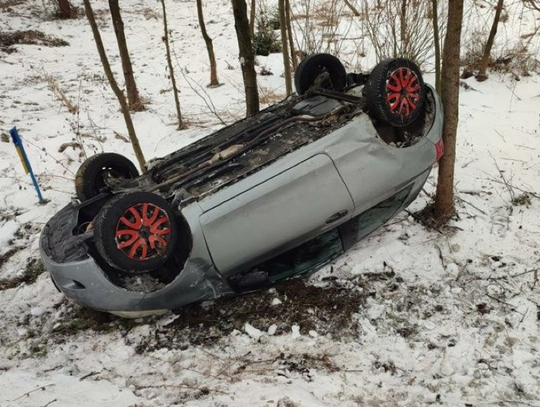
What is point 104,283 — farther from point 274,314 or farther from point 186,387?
point 274,314

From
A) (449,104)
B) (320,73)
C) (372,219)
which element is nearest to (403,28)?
(320,73)

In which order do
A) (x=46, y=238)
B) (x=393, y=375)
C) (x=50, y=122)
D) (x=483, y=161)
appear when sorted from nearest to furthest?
1. (x=393, y=375)
2. (x=46, y=238)
3. (x=483, y=161)
4. (x=50, y=122)

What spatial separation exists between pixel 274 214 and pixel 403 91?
1.48 metres

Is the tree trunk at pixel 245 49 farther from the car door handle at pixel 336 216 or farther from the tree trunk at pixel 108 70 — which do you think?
the car door handle at pixel 336 216

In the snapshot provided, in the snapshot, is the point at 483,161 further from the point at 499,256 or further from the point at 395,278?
the point at 395,278

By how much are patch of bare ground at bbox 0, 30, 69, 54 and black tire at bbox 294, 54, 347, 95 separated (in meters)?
11.6

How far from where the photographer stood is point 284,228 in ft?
10.7

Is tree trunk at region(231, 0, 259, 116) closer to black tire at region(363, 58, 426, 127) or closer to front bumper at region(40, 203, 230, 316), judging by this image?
black tire at region(363, 58, 426, 127)

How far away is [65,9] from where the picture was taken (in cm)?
1605

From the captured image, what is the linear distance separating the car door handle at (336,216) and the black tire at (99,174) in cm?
191

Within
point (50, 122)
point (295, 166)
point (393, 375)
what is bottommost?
point (393, 375)

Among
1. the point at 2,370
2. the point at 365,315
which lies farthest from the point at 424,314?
the point at 2,370

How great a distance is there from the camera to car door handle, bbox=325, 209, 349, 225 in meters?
3.46

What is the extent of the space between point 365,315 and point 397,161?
50.5 inches
